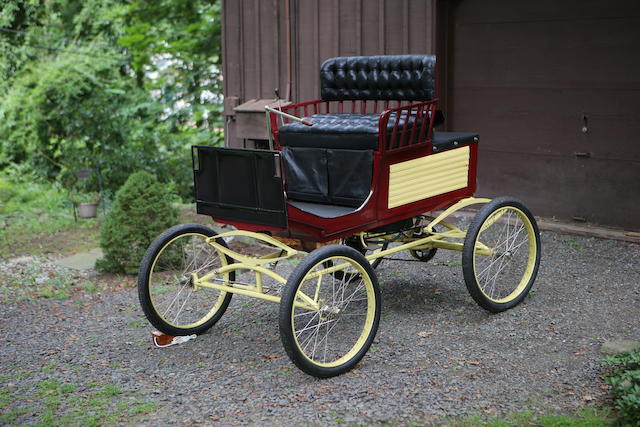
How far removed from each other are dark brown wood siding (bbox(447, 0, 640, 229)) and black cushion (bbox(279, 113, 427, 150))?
283cm

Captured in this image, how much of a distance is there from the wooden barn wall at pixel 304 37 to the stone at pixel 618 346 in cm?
397

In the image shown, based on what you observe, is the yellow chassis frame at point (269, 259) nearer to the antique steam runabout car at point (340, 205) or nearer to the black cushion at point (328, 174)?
the antique steam runabout car at point (340, 205)

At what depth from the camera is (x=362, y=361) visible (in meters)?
4.93

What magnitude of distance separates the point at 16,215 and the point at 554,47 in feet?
28.2

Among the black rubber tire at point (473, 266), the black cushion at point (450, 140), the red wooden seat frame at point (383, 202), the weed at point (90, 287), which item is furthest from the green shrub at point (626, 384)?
the weed at point (90, 287)

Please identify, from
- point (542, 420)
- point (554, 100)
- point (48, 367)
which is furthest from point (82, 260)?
point (542, 420)

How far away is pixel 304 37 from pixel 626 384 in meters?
6.22

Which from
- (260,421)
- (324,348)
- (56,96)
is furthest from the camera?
(56,96)

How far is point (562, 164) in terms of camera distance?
7.90m

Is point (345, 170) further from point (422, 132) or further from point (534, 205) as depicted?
point (534, 205)

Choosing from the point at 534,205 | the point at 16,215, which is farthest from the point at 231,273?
the point at 16,215

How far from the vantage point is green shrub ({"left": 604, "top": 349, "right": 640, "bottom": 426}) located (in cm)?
399

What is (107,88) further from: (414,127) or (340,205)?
(414,127)

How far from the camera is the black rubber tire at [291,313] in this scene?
4.41 meters
